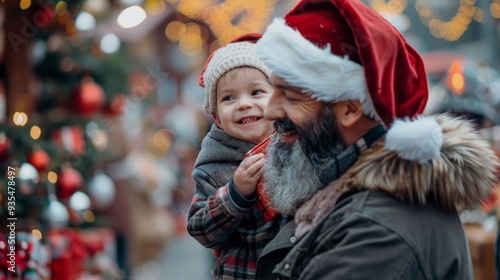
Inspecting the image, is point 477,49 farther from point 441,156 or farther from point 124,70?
point 441,156

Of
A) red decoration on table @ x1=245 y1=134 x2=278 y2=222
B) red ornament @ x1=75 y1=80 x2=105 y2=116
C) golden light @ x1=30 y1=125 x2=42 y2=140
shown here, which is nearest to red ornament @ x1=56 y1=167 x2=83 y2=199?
golden light @ x1=30 y1=125 x2=42 y2=140

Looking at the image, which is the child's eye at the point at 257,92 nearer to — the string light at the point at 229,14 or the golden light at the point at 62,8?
the golden light at the point at 62,8

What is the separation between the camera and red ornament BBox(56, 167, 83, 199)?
737cm

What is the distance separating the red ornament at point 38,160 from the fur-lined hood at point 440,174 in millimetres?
4266

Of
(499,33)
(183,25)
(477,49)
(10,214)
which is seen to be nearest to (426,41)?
(477,49)

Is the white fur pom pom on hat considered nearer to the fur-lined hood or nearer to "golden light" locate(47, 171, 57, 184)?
the fur-lined hood

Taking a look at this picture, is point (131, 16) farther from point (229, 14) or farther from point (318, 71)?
point (229, 14)

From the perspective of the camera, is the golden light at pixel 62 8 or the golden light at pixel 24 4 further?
the golden light at pixel 62 8

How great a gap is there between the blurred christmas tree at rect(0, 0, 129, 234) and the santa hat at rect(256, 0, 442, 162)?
2849 mm

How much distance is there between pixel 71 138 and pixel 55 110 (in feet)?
2.25

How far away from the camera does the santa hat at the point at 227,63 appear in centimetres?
338

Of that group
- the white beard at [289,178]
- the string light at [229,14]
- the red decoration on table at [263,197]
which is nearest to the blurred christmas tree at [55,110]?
the red decoration on table at [263,197]

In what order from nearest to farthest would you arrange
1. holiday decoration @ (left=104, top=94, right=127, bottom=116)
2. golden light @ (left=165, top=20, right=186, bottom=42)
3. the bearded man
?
the bearded man < holiday decoration @ (left=104, top=94, right=127, bottom=116) < golden light @ (left=165, top=20, right=186, bottom=42)

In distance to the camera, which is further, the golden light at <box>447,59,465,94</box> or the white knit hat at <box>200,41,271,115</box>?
the golden light at <box>447,59,465,94</box>
